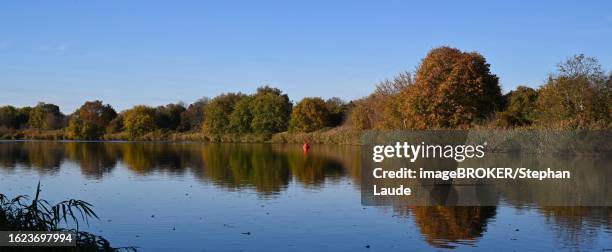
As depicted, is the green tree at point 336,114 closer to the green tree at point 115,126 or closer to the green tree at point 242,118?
the green tree at point 242,118

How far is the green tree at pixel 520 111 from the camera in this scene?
44.4m

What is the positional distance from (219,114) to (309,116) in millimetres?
18242

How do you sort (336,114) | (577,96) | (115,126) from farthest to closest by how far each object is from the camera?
1. (115,126)
2. (336,114)
3. (577,96)

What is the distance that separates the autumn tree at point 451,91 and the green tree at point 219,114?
147 feet

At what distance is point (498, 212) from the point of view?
15148 mm

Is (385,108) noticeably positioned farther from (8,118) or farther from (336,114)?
(8,118)

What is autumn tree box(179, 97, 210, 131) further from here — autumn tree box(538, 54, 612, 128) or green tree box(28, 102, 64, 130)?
autumn tree box(538, 54, 612, 128)

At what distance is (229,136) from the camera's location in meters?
85.7

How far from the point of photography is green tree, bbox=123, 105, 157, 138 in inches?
3642

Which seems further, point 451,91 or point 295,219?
point 451,91

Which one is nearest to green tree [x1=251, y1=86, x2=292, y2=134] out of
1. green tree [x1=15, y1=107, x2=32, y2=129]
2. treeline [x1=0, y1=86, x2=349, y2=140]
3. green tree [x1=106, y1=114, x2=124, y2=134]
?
treeline [x1=0, y1=86, x2=349, y2=140]

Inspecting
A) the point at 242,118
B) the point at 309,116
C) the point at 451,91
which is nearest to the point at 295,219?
the point at 451,91

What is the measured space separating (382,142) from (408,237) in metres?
38.6

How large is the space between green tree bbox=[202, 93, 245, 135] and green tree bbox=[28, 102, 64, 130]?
91.1 feet
